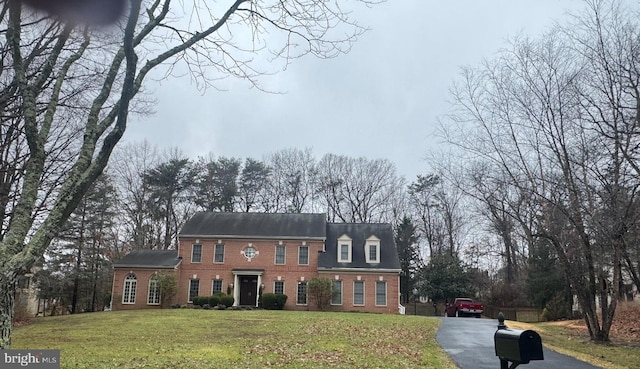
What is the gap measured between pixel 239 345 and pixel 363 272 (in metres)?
20.9

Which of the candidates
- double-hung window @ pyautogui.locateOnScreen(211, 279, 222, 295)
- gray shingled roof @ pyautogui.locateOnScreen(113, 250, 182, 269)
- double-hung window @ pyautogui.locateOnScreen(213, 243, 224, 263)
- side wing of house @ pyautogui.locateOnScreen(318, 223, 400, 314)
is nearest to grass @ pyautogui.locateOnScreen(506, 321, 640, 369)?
side wing of house @ pyautogui.locateOnScreen(318, 223, 400, 314)

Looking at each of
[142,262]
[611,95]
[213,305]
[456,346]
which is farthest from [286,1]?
[142,262]

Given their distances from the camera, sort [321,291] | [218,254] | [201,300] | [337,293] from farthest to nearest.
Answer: [218,254] < [337,293] < [321,291] < [201,300]

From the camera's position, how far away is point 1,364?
403 cm

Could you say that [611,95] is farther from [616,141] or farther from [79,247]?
[79,247]

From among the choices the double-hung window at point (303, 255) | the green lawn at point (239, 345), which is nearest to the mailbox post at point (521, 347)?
the green lawn at point (239, 345)

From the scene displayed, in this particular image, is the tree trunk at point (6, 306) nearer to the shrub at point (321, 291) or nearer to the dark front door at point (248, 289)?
the shrub at point (321, 291)

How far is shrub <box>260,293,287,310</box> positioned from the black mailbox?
1128 inches

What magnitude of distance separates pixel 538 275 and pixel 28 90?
34479 millimetres

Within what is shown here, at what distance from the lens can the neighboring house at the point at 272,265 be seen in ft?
105

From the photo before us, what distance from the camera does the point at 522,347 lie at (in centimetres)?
330

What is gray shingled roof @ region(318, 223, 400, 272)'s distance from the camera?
32719 millimetres

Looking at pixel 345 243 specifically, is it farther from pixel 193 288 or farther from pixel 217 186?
pixel 217 186

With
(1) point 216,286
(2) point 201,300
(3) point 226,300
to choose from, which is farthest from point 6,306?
(1) point 216,286
